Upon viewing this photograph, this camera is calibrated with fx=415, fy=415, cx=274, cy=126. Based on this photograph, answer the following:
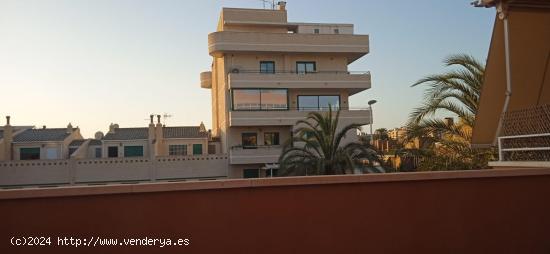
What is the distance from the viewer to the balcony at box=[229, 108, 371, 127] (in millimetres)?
29250

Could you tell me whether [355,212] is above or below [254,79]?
below

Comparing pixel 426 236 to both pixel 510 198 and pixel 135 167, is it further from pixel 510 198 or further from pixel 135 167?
pixel 135 167

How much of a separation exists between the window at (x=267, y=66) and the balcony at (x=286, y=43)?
4.98 feet

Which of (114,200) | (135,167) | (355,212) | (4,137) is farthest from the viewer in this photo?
(4,137)

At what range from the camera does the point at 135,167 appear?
2911 centimetres

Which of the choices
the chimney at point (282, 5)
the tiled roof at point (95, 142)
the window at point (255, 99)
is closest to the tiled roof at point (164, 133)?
the tiled roof at point (95, 142)

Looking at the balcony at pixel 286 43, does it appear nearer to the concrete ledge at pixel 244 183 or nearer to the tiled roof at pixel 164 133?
the tiled roof at pixel 164 133

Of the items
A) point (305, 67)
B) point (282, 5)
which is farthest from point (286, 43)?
point (282, 5)

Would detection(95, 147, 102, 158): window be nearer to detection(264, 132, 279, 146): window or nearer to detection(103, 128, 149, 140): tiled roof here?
detection(103, 128, 149, 140): tiled roof

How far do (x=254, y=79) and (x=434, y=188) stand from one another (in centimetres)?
2524

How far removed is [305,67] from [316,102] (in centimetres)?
285

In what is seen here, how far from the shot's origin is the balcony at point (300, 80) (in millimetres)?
29453

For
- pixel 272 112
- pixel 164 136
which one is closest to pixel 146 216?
pixel 272 112

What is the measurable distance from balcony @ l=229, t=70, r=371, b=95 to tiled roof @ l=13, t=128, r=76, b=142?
21399mm
